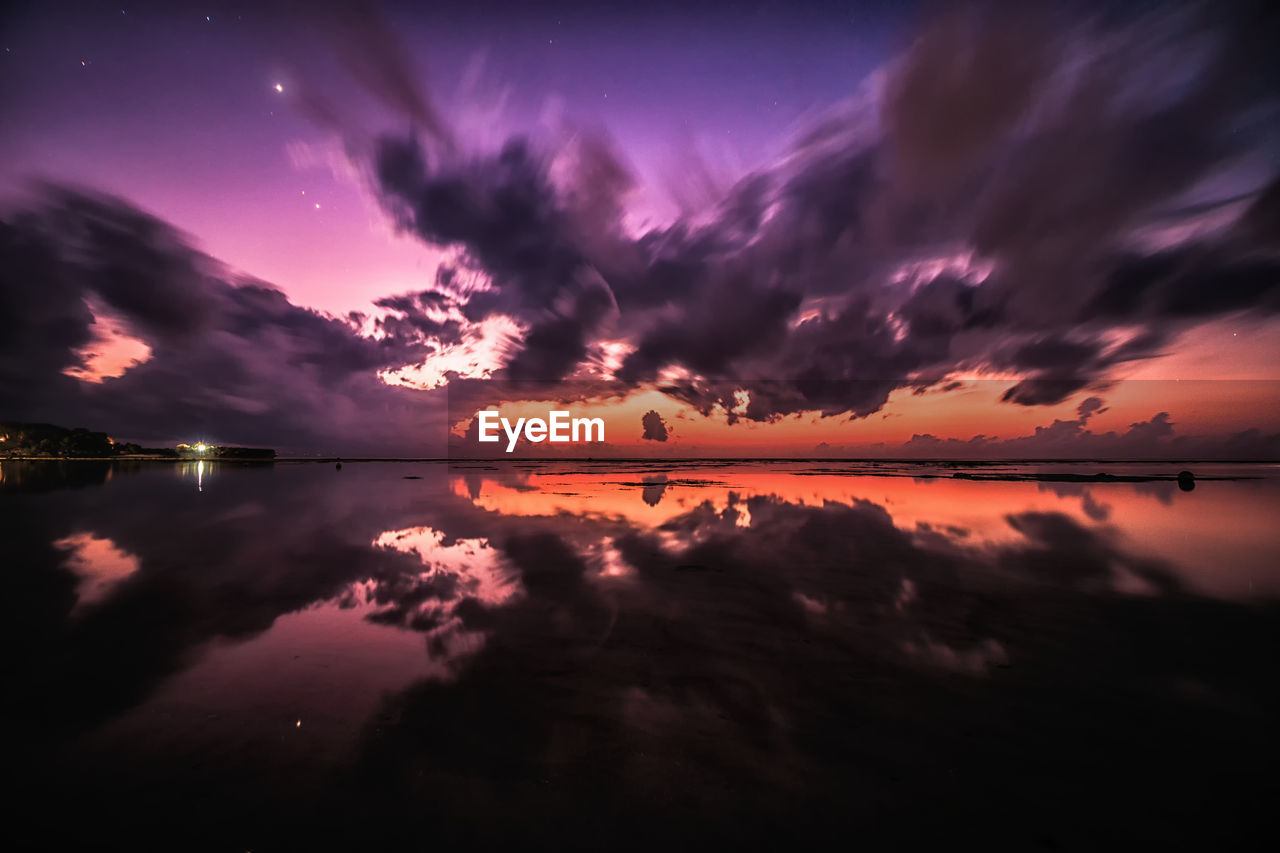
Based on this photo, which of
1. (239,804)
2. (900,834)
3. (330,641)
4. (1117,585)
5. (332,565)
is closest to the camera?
(900,834)

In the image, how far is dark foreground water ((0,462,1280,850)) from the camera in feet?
14.7

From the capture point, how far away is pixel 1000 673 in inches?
294

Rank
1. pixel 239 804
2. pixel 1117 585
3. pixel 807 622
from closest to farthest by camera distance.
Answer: pixel 239 804, pixel 807 622, pixel 1117 585

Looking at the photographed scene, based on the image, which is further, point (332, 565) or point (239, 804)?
point (332, 565)

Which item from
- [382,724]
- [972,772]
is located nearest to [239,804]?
[382,724]

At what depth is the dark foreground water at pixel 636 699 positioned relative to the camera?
4.47 m

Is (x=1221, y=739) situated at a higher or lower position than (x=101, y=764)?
lower

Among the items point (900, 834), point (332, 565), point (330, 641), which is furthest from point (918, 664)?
point (332, 565)

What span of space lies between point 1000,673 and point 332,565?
50.9 feet

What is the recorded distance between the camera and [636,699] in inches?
262

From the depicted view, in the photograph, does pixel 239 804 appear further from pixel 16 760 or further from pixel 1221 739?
pixel 1221 739

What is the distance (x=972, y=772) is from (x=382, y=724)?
21.1 ft

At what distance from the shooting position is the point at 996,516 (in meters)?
25.0

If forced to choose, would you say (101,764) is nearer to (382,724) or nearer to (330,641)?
(382,724)
